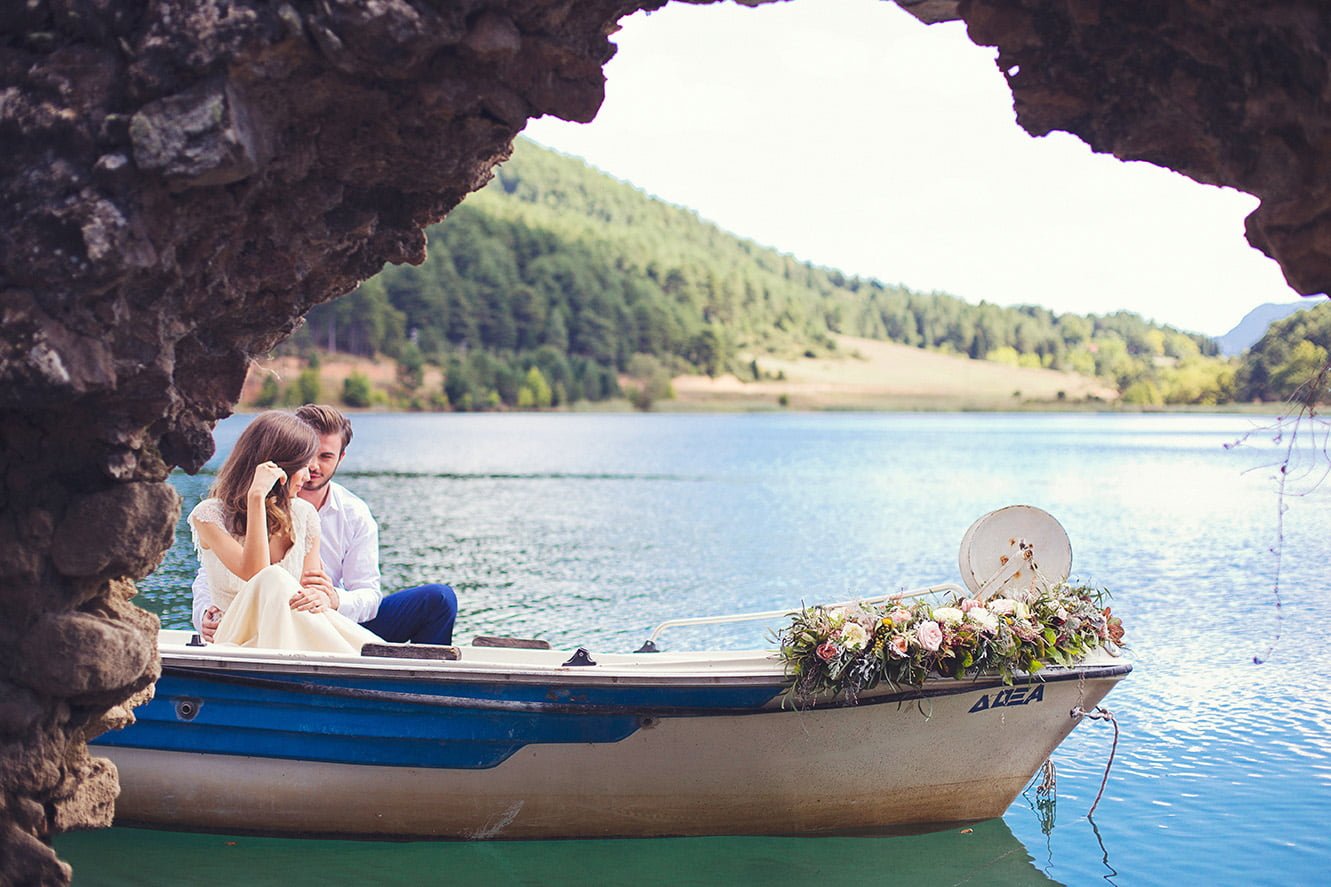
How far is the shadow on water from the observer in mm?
7332

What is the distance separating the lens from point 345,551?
25.8 ft

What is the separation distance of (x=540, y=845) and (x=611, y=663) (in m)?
1.20

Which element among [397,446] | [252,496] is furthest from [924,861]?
[397,446]

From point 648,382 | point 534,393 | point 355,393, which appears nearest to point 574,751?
point 355,393

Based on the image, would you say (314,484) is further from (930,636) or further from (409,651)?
(930,636)

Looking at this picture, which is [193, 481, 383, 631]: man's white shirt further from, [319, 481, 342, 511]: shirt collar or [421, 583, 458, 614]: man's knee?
[421, 583, 458, 614]: man's knee

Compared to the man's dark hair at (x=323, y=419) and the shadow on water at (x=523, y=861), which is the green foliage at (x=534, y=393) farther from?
the shadow on water at (x=523, y=861)

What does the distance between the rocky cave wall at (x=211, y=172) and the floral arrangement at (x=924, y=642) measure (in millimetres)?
3082

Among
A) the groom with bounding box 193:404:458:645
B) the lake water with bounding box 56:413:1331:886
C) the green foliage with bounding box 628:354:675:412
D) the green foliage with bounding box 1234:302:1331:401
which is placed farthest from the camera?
the green foliage with bounding box 628:354:675:412

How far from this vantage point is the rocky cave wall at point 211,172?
4.29m

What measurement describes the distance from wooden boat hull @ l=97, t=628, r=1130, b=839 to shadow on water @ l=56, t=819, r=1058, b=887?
10 centimetres

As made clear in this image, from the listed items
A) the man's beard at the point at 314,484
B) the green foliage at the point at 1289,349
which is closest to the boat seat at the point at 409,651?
the man's beard at the point at 314,484

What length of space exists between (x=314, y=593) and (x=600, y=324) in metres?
144

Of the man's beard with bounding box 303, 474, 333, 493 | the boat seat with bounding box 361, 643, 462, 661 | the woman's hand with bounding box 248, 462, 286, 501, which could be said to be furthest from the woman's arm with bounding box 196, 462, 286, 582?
the boat seat with bounding box 361, 643, 462, 661
